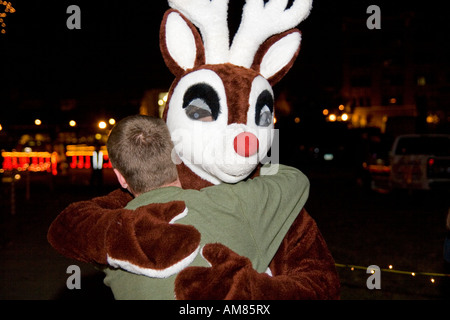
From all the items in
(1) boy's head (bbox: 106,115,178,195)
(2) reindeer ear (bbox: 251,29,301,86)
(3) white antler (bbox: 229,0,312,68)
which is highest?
(3) white antler (bbox: 229,0,312,68)

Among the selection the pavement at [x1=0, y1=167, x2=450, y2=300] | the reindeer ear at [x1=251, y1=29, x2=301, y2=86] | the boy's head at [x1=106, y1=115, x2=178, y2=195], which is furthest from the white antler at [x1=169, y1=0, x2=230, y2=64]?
the pavement at [x1=0, y1=167, x2=450, y2=300]

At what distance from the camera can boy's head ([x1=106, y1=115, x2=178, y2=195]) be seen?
1814 millimetres

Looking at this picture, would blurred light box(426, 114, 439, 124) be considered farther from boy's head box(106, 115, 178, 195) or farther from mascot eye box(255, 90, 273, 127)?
boy's head box(106, 115, 178, 195)

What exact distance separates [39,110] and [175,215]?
21221 mm

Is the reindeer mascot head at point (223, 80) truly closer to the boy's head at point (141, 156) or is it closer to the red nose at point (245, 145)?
the red nose at point (245, 145)

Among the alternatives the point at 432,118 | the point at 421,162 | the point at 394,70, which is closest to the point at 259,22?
the point at 421,162

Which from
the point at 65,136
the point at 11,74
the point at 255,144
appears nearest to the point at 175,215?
the point at 255,144

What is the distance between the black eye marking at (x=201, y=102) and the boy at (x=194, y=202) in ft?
0.92

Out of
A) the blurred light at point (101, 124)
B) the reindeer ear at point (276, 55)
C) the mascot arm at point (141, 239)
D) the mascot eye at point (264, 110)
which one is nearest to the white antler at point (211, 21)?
the reindeer ear at point (276, 55)

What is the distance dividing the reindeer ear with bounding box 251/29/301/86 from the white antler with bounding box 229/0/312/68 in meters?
0.04

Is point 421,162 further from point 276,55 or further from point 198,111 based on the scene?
point 198,111

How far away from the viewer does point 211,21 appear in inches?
95.3

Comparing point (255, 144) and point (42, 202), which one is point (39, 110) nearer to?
point (42, 202)

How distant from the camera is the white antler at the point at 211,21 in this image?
2.39 meters
